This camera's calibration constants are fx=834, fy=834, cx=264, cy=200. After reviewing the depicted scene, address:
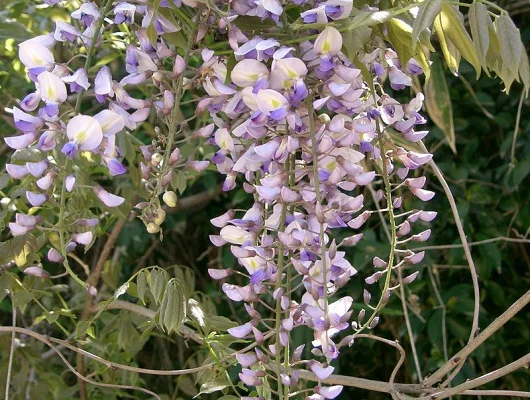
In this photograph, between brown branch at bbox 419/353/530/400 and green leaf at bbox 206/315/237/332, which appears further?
green leaf at bbox 206/315/237/332

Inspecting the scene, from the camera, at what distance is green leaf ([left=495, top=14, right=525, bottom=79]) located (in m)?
0.62

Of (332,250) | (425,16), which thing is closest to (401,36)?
(425,16)

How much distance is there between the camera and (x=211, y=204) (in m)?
1.61

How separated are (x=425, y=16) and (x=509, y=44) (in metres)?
0.09

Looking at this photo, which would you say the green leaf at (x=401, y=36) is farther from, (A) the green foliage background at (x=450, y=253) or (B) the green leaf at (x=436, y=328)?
(B) the green leaf at (x=436, y=328)

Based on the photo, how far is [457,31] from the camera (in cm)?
64

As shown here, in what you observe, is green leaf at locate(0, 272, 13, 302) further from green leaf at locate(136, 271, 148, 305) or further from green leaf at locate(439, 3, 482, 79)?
green leaf at locate(439, 3, 482, 79)

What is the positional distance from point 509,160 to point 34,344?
33.6 inches

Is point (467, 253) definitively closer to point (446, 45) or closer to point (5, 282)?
point (446, 45)

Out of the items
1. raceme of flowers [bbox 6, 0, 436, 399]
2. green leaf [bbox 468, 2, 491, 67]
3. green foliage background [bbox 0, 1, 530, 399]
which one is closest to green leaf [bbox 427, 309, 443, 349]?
green foliage background [bbox 0, 1, 530, 399]

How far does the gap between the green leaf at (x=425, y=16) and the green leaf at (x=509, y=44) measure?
0.23 ft

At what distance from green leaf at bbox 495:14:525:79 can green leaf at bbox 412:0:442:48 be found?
7cm

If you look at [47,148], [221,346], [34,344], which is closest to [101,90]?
[47,148]

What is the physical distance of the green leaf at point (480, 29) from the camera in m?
0.62
